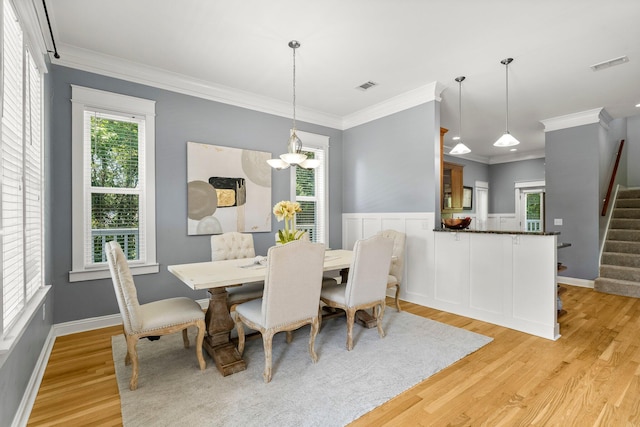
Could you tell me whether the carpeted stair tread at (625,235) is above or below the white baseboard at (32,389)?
above

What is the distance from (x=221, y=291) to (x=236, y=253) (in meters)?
0.92

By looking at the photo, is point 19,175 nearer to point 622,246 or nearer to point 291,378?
point 291,378

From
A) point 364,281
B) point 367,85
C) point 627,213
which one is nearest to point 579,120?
point 627,213

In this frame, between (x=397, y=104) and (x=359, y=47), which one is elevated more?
(x=359, y=47)

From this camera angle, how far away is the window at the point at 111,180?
3117 millimetres

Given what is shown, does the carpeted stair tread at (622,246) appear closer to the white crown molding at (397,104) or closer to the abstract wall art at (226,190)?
the white crown molding at (397,104)

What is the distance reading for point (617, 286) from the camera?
457 centimetres

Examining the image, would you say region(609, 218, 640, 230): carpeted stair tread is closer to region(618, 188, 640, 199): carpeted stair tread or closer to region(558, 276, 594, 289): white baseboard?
region(618, 188, 640, 199): carpeted stair tread

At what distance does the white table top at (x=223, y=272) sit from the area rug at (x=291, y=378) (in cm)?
68

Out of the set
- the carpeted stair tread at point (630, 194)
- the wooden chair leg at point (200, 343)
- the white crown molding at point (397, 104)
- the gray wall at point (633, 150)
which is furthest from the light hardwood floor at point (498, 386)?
the gray wall at point (633, 150)

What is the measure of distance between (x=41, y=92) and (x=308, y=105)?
3046 millimetres

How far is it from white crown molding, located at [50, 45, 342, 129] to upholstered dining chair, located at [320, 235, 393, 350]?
271cm

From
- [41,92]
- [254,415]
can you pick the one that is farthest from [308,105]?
[254,415]

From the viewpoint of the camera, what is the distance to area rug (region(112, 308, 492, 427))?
1.84m
